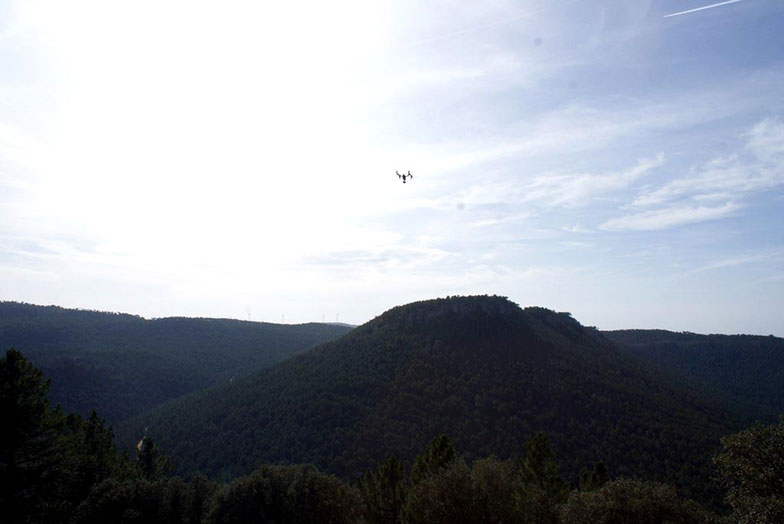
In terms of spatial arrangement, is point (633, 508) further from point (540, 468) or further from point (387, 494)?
point (540, 468)

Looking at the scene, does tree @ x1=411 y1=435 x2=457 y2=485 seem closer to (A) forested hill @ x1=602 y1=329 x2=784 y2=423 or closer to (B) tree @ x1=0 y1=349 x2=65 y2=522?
(B) tree @ x1=0 y1=349 x2=65 y2=522

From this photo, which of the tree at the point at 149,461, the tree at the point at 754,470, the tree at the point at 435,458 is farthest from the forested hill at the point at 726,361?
the tree at the point at 149,461

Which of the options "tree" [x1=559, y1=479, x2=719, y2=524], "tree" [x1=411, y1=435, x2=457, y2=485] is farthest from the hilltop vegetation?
"tree" [x1=411, y1=435, x2=457, y2=485]

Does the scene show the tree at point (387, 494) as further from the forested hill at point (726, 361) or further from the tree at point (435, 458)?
the forested hill at point (726, 361)

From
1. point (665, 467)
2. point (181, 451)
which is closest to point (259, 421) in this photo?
point (181, 451)

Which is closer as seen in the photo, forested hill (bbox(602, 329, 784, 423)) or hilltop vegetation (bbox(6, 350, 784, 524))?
hilltop vegetation (bbox(6, 350, 784, 524))

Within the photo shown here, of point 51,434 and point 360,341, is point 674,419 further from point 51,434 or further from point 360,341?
point 51,434

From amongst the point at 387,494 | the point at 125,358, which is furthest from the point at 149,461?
the point at 125,358
